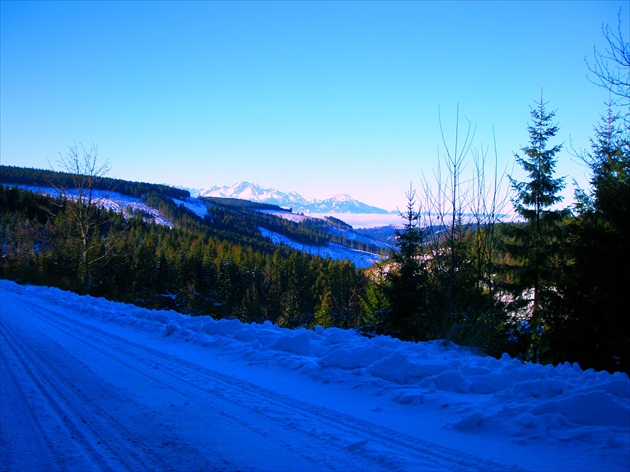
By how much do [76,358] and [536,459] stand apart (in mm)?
6241

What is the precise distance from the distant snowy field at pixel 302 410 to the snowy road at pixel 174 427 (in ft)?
0.05

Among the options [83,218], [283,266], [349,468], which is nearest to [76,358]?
[349,468]

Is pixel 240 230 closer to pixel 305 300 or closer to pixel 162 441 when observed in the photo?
pixel 305 300

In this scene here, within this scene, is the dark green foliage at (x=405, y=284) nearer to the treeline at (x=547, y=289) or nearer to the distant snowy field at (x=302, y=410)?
the treeline at (x=547, y=289)

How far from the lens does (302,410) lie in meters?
4.05

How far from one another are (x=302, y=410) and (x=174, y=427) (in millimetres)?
1292

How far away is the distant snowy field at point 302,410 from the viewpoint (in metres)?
3.02

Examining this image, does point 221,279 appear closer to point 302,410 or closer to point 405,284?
point 405,284

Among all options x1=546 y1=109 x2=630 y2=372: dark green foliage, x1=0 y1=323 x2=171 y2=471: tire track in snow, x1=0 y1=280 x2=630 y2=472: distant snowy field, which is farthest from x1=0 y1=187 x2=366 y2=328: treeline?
x1=0 y1=280 x2=630 y2=472: distant snowy field

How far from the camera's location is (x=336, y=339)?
6.79 m

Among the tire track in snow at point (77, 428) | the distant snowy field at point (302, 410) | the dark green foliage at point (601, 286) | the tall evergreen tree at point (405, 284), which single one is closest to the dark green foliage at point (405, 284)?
the tall evergreen tree at point (405, 284)

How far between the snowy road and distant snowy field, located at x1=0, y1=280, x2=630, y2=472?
0.02 m

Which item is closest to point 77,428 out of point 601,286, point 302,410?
point 302,410

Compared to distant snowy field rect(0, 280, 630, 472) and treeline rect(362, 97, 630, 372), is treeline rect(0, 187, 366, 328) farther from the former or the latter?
distant snowy field rect(0, 280, 630, 472)
